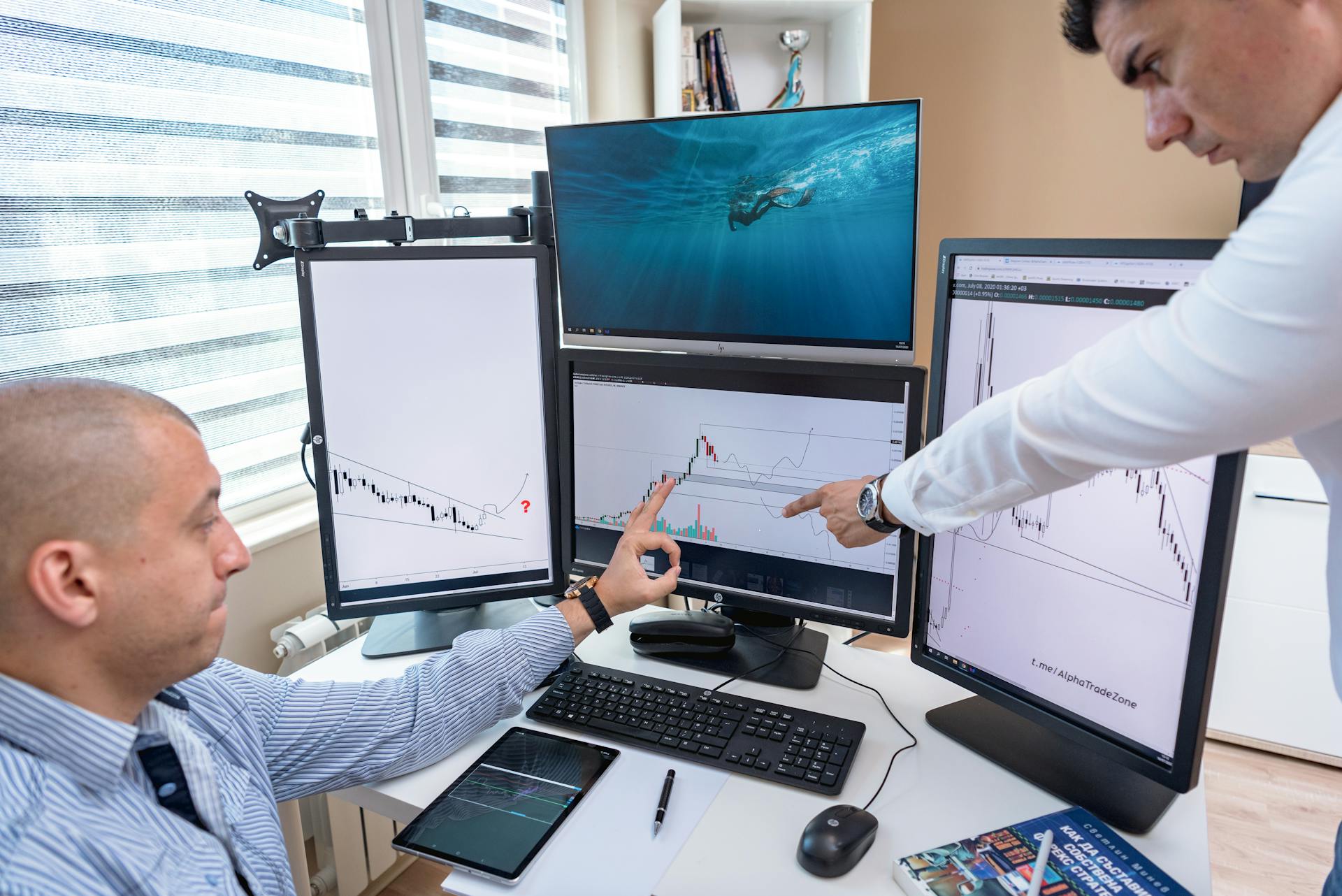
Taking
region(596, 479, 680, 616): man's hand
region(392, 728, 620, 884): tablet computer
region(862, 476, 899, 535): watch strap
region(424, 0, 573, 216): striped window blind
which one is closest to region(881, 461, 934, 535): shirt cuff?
region(862, 476, 899, 535): watch strap

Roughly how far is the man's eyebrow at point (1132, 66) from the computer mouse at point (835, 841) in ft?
2.61

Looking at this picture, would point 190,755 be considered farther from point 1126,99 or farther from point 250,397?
point 1126,99

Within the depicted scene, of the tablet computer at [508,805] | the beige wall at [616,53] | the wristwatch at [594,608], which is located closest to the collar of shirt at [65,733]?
the tablet computer at [508,805]

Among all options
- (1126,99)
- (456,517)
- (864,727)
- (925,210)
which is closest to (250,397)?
(456,517)

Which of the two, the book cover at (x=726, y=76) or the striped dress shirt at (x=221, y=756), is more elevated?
the book cover at (x=726, y=76)

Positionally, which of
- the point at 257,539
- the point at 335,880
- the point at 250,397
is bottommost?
the point at 335,880

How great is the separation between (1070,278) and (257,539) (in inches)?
56.2

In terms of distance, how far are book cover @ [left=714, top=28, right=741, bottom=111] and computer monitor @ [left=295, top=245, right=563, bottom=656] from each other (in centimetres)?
163

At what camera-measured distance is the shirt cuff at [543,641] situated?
4.10 ft

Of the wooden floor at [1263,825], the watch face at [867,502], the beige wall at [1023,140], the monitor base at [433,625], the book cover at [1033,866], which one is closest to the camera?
the book cover at [1033,866]

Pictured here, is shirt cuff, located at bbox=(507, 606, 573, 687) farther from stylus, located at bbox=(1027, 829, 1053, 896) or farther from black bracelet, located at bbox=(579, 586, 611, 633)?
stylus, located at bbox=(1027, 829, 1053, 896)

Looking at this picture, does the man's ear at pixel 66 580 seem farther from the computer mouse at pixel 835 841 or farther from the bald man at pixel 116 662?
the computer mouse at pixel 835 841

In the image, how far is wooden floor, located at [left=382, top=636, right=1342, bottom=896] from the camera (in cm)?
195

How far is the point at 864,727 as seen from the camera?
1.15m
